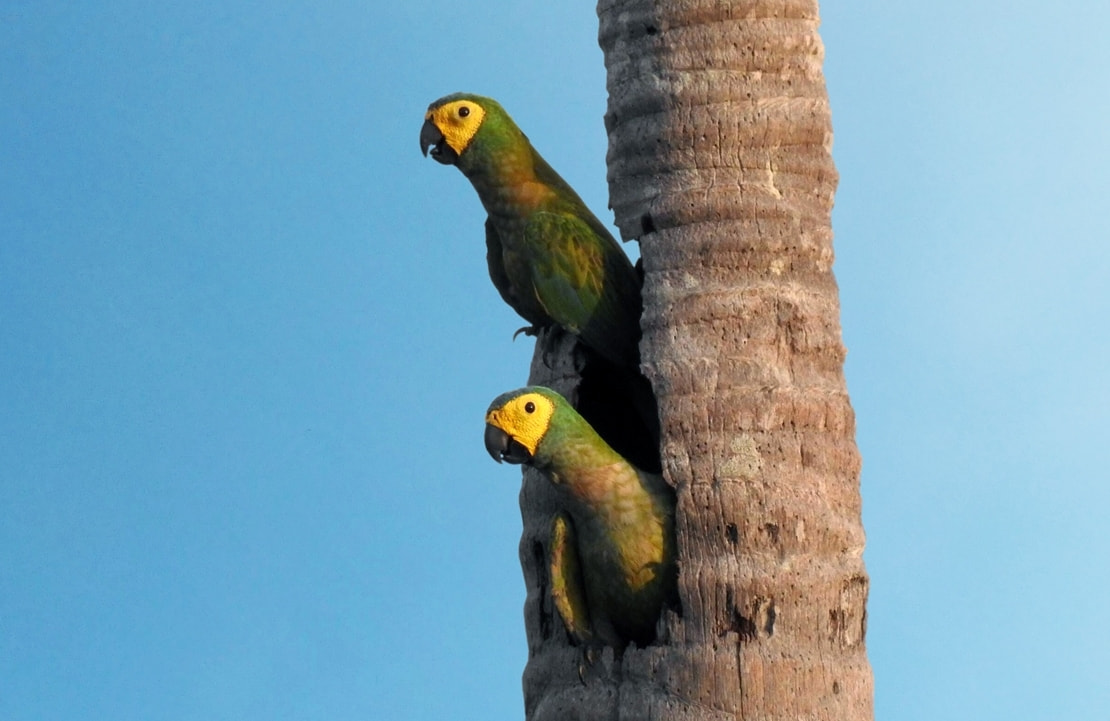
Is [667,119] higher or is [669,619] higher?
[667,119]

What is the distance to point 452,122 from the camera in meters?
6.90

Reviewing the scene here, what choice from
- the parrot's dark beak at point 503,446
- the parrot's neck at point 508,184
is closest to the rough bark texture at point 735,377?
the parrot's neck at point 508,184

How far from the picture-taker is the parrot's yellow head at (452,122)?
689 cm

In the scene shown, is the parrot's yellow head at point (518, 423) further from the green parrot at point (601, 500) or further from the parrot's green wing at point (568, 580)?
the parrot's green wing at point (568, 580)

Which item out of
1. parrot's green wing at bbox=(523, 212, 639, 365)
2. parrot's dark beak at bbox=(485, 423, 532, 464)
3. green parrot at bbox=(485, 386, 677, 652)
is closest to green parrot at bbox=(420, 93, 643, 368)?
parrot's green wing at bbox=(523, 212, 639, 365)

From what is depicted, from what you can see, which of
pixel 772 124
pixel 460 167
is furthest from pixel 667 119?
pixel 460 167

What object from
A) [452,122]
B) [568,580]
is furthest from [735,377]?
[452,122]

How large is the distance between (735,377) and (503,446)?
0.90 meters

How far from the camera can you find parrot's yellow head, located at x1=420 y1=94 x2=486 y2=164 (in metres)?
6.89

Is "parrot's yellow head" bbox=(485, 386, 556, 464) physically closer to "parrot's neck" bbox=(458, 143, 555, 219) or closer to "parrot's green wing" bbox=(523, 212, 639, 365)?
"parrot's green wing" bbox=(523, 212, 639, 365)

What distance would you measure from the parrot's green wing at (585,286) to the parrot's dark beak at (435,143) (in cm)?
49

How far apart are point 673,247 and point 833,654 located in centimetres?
165

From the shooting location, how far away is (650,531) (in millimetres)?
6078

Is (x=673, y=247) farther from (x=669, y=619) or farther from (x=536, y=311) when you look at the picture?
(x=669, y=619)
